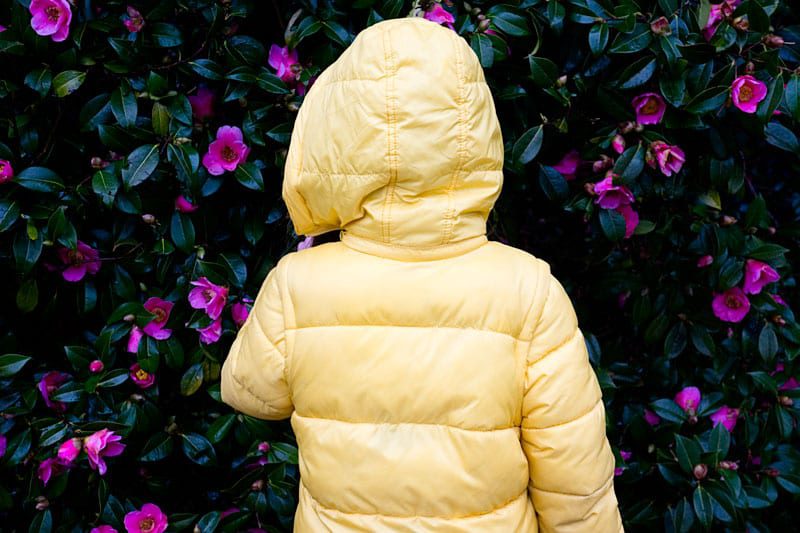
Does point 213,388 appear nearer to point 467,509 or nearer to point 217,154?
point 217,154

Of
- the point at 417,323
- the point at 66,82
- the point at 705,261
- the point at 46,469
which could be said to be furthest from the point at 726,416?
the point at 66,82

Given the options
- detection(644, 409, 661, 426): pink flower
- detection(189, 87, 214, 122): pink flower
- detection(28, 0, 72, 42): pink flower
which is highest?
detection(28, 0, 72, 42): pink flower

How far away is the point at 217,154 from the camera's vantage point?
→ 5.12ft

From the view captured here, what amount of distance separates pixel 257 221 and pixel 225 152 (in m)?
0.19

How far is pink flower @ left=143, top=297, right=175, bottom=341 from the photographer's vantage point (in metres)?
1.61

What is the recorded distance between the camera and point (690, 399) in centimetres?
183

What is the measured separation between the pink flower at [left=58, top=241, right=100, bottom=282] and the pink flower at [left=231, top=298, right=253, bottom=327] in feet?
1.15

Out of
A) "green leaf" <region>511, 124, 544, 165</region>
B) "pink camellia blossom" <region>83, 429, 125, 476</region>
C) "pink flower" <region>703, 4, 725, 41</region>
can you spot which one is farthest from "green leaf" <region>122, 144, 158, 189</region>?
"pink flower" <region>703, 4, 725, 41</region>

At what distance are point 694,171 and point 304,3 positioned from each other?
1039 millimetres

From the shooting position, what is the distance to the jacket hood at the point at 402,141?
1042 mm

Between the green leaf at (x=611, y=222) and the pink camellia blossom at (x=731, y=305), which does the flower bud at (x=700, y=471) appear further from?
the green leaf at (x=611, y=222)

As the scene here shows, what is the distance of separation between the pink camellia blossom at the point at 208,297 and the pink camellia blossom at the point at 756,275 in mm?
1286

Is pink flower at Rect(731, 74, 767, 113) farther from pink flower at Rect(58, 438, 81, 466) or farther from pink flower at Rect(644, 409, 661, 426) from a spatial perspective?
pink flower at Rect(58, 438, 81, 466)

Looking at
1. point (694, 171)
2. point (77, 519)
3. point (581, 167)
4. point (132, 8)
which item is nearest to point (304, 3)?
point (132, 8)
